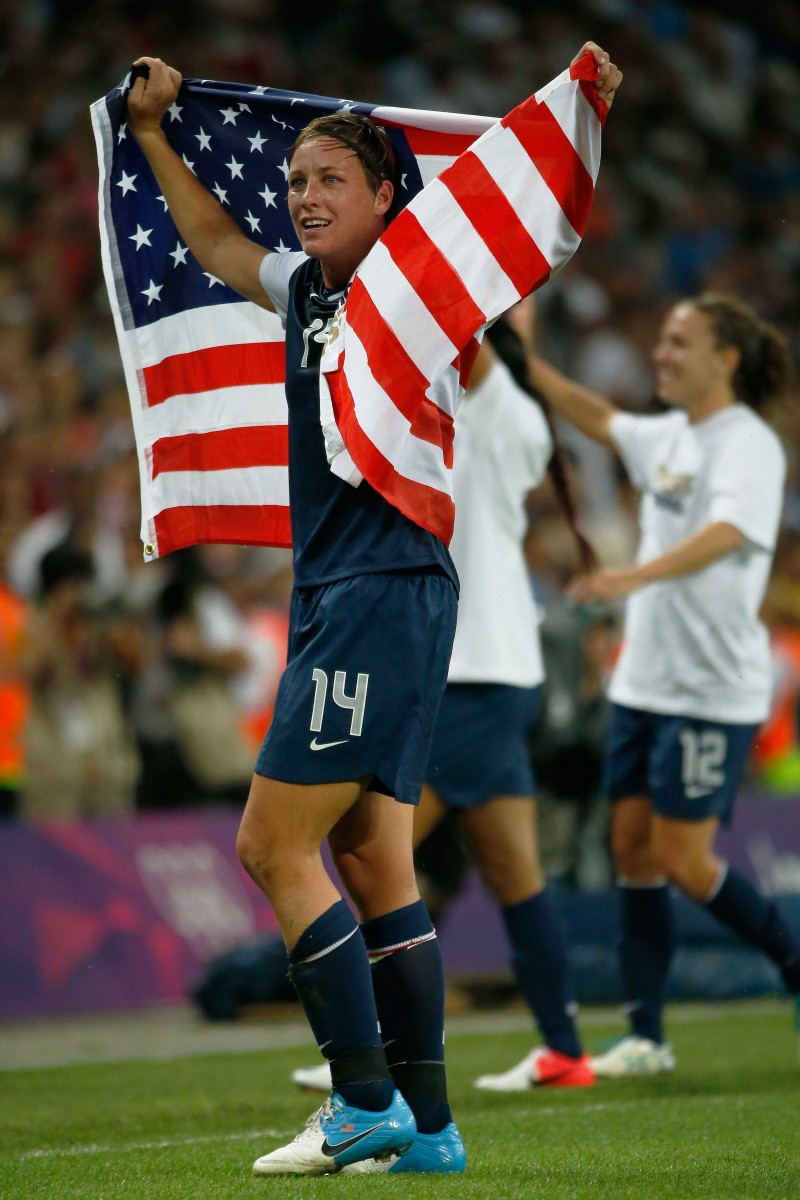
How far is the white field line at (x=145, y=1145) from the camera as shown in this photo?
13.5 feet

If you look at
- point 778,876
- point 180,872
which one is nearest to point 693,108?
point 778,876

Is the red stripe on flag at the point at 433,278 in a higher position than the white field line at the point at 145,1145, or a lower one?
higher

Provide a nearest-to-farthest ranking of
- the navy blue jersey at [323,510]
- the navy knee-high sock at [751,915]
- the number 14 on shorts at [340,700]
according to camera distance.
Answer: the number 14 on shorts at [340,700] → the navy blue jersey at [323,510] → the navy knee-high sock at [751,915]

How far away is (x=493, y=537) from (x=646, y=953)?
5.02 feet

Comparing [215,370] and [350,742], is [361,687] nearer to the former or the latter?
[350,742]

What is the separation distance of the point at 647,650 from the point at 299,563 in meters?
2.49

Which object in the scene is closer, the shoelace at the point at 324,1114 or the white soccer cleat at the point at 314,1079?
the shoelace at the point at 324,1114

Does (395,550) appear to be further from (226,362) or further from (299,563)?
(226,362)

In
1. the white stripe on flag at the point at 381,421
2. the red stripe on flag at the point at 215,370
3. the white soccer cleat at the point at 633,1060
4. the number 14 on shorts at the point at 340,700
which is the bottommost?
the white soccer cleat at the point at 633,1060

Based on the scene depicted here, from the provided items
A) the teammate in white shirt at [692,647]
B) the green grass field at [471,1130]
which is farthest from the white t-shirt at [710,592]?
the green grass field at [471,1130]

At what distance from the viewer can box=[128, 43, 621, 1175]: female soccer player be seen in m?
3.38

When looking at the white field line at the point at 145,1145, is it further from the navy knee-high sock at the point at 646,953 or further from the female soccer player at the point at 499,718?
the navy knee-high sock at the point at 646,953

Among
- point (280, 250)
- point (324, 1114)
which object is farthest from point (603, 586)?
point (324, 1114)

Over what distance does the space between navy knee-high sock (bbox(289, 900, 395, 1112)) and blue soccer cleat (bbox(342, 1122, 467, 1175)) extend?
161mm
